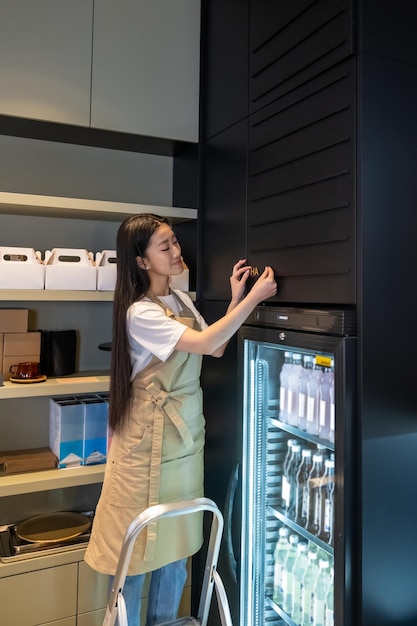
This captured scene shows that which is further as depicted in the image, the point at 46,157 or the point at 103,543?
the point at 46,157

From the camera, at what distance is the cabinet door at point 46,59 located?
186 cm

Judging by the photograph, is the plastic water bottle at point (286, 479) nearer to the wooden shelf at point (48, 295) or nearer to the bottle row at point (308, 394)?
the bottle row at point (308, 394)

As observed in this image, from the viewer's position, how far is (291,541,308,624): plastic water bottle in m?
1.60

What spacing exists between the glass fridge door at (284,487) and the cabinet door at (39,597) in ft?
2.19

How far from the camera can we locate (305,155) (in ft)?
4.91

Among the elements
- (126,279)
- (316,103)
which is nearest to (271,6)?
(316,103)

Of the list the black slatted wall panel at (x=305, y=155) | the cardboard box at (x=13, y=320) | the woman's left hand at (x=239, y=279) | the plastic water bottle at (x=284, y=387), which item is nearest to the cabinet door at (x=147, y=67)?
the black slatted wall panel at (x=305, y=155)

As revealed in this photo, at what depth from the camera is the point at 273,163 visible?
1.65m

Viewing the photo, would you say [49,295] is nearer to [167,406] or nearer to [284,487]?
[167,406]

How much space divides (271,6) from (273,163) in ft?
1.72

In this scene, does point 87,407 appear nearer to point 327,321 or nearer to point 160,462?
point 160,462

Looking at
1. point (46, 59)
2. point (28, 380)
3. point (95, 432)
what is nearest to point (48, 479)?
point (95, 432)

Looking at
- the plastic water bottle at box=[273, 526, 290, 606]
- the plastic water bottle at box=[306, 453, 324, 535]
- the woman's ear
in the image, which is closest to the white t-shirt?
the woman's ear

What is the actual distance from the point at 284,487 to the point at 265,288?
66cm
